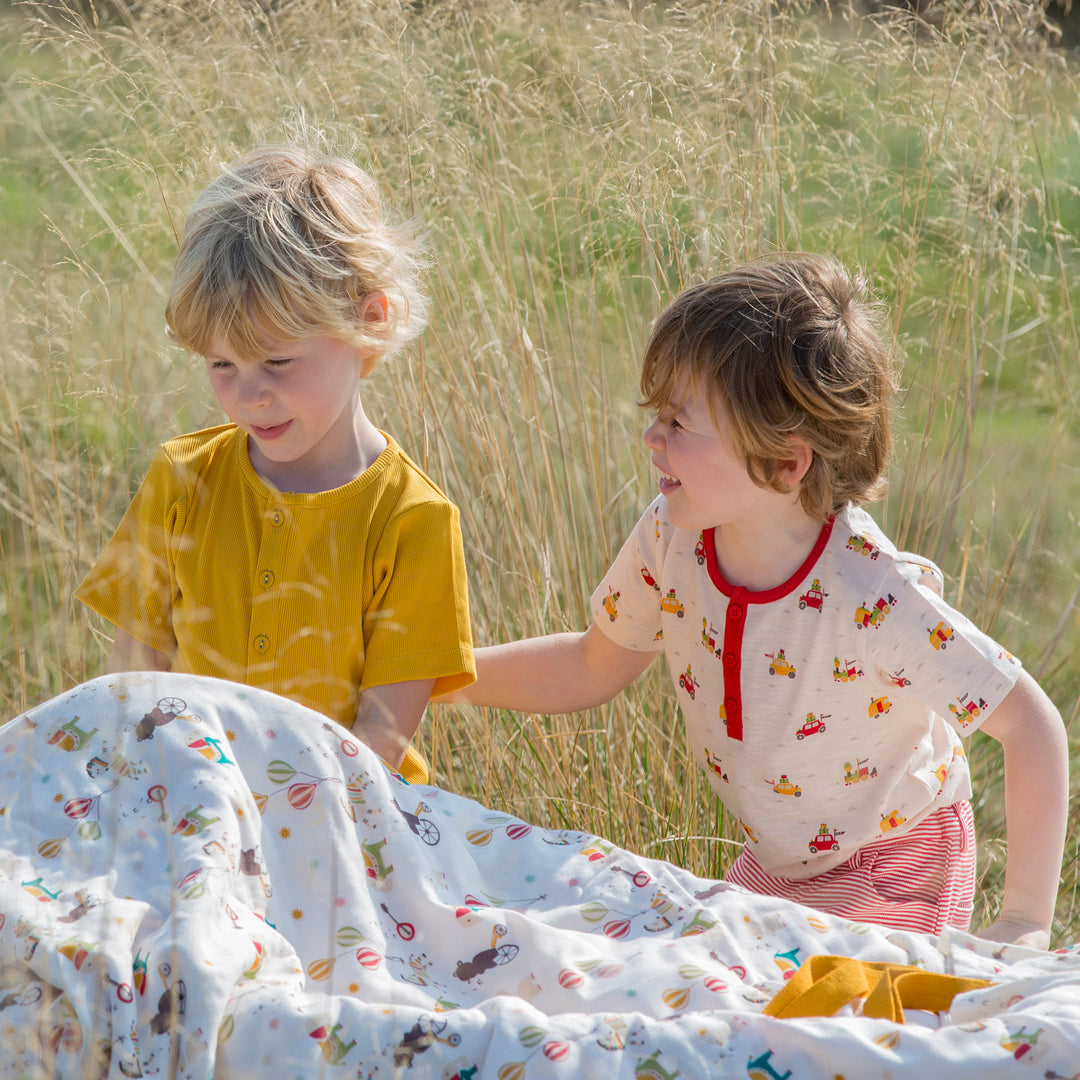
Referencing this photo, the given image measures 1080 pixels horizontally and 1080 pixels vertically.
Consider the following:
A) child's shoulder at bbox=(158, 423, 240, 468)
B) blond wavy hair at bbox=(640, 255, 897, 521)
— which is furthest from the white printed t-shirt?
child's shoulder at bbox=(158, 423, 240, 468)

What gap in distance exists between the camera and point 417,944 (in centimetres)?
115

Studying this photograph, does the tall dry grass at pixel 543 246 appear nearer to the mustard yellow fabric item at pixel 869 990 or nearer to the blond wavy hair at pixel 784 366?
the blond wavy hair at pixel 784 366

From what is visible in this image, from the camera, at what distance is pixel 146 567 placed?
1606mm

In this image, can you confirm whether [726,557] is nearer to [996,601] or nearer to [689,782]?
[689,782]

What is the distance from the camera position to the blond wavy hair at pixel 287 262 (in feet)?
4.81

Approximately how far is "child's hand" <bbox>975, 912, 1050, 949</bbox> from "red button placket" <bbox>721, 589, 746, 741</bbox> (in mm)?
387

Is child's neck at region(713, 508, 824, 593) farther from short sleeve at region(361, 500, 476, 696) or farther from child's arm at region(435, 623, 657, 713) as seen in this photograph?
short sleeve at region(361, 500, 476, 696)

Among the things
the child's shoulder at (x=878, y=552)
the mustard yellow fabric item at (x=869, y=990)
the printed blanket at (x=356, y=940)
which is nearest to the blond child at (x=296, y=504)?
the printed blanket at (x=356, y=940)

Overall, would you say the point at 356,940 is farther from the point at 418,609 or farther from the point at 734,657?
the point at 734,657

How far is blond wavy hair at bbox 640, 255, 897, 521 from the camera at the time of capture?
55.7 inches

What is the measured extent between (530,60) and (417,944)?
1899 mm

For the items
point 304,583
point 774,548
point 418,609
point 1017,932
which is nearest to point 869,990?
point 1017,932

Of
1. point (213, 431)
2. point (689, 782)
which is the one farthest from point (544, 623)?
point (213, 431)

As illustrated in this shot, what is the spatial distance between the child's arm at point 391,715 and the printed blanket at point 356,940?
179 millimetres
